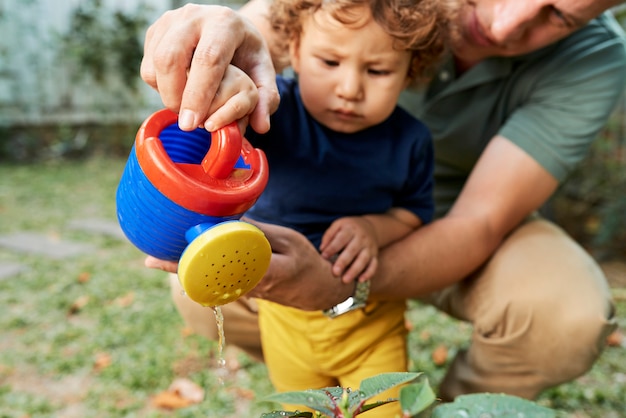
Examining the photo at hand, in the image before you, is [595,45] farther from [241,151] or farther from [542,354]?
[241,151]

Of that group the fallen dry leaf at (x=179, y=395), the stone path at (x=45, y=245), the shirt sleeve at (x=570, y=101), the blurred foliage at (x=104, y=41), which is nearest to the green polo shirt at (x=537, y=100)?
the shirt sleeve at (x=570, y=101)

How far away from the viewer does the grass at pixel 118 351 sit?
87.0 inches

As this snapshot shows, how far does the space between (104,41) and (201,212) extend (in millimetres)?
6093

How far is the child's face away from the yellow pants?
514 millimetres

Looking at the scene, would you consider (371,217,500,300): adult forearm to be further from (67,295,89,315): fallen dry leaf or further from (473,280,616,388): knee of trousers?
(67,295,89,315): fallen dry leaf

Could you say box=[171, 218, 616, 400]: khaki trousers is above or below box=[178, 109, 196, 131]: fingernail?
below

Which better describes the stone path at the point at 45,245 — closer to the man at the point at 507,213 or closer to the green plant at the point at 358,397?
the man at the point at 507,213

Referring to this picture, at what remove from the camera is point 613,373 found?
8.18ft

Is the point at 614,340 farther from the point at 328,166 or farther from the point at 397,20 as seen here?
the point at 397,20

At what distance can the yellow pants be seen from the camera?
1.75 m

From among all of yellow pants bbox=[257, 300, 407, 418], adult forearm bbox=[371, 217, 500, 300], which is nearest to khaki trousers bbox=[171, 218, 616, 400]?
adult forearm bbox=[371, 217, 500, 300]

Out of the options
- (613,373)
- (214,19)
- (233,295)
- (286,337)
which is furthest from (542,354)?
(214,19)

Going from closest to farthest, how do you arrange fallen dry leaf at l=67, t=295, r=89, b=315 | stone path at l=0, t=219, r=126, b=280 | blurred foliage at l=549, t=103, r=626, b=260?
1. fallen dry leaf at l=67, t=295, r=89, b=315
2. stone path at l=0, t=219, r=126, b=280
3. blurred foliage at l=549, t=103, r=626, b=260

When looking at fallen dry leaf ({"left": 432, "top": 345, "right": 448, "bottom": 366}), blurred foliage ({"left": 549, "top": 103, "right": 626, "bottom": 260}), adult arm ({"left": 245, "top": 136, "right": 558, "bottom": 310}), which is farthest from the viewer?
blurred foliage ({"left": 549, "top": 103, "right": 626, "bottom": 260})
